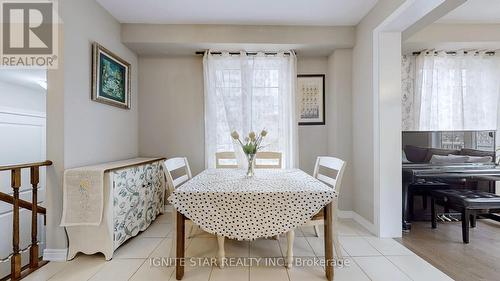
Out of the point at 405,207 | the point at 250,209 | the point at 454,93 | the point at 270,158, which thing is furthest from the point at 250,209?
the point at 454,93

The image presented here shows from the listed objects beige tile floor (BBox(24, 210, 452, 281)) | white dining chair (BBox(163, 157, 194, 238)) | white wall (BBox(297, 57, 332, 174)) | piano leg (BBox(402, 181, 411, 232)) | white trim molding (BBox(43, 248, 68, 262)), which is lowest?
beige tile floor (BBox(24, 210, 452, 281))

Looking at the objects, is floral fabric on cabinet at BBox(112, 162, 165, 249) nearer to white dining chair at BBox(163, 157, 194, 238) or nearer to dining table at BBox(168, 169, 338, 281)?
white dining chair at BBox(163, 157, 194, 238)

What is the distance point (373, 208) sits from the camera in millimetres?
2691

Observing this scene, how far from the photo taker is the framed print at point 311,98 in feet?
11.4

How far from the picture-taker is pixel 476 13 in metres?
2.79

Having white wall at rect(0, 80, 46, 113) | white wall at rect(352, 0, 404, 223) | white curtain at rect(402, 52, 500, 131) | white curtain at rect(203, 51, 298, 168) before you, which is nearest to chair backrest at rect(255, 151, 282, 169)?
white curtain at rect(203, 51, 298, 168)

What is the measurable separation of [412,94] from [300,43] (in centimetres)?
172

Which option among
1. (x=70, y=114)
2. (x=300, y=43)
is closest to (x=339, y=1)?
(x=300, y=43)

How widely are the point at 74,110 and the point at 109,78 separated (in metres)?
0.68

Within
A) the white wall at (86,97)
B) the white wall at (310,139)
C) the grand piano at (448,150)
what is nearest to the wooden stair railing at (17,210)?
the white wall at (86,97)

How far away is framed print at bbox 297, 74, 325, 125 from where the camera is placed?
3488 mm

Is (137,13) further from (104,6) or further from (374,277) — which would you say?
(374,277)

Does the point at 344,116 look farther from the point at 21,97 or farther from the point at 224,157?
the point at 21,97

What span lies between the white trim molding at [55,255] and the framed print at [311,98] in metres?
3.02
